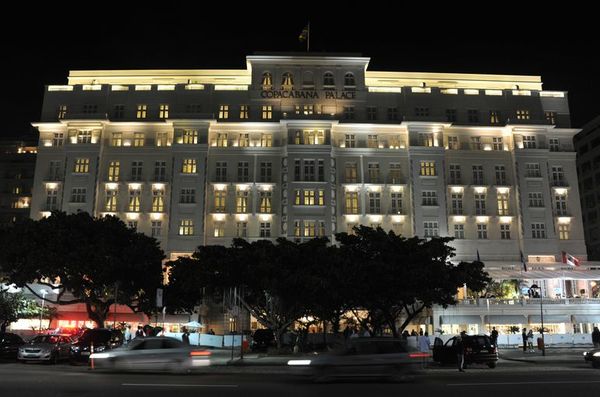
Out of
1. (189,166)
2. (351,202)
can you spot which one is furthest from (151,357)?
(351,202)

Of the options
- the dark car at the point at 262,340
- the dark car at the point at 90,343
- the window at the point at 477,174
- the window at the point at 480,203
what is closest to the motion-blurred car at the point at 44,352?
the dark car at the point at 90,343

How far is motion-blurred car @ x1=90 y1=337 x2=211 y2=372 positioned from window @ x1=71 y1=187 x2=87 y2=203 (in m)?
52.8

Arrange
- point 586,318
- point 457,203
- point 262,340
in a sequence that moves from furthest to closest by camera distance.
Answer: point 457,203, point 586,318, point 262,340

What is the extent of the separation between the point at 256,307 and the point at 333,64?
133 ft

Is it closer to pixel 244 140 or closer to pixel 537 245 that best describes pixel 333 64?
pixel 244 140

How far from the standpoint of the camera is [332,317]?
4528 centimetres

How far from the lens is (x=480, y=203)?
2862 inches

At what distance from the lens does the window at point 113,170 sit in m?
71.9

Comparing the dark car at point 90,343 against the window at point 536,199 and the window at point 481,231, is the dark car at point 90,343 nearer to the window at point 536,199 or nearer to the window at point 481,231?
the window at point 481,231

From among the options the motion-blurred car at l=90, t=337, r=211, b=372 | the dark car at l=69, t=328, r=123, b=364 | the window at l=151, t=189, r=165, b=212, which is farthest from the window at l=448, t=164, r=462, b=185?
the motion-blurred car at l=90, t=337, r=211, b=372

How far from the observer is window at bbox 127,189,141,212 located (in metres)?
71.1

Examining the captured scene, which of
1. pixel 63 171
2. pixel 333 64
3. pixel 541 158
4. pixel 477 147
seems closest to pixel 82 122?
pixel 63 171

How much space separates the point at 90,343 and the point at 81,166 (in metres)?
46.4

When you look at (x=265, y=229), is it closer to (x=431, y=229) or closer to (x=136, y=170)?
(x=136, y=170)
